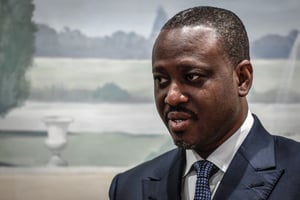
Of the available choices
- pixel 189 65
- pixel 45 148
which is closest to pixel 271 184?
pixel 189 65

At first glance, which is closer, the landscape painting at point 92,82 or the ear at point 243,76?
the ear at point 243,76

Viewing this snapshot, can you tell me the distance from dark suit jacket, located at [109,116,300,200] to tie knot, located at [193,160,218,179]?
30 millimetres

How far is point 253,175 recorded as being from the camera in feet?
3.02

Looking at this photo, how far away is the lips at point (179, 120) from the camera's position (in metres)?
0.86

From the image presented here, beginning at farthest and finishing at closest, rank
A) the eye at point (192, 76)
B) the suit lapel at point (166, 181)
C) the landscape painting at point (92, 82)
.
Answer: the landscape painting at point (92, 82) < the suit lapel at point (166, 181) < the eye at point (192, 76)

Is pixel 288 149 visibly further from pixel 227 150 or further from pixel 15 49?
pixel 15 49

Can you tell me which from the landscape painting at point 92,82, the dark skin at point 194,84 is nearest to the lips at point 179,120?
the dark skin at point 194,84

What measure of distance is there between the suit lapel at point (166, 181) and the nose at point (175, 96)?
0.61 ft

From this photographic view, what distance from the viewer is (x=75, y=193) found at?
1.78m

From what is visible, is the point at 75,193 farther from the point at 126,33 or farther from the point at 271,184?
the point at 271,184

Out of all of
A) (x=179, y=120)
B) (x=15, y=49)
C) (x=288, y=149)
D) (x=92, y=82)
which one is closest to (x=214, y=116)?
(x=179, y=120)

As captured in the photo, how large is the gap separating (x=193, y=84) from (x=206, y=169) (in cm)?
17

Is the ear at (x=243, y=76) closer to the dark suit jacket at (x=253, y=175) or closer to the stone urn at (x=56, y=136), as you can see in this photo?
the dark suit jacket at (x=253, y=175)

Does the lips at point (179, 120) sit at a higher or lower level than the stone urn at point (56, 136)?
higher
